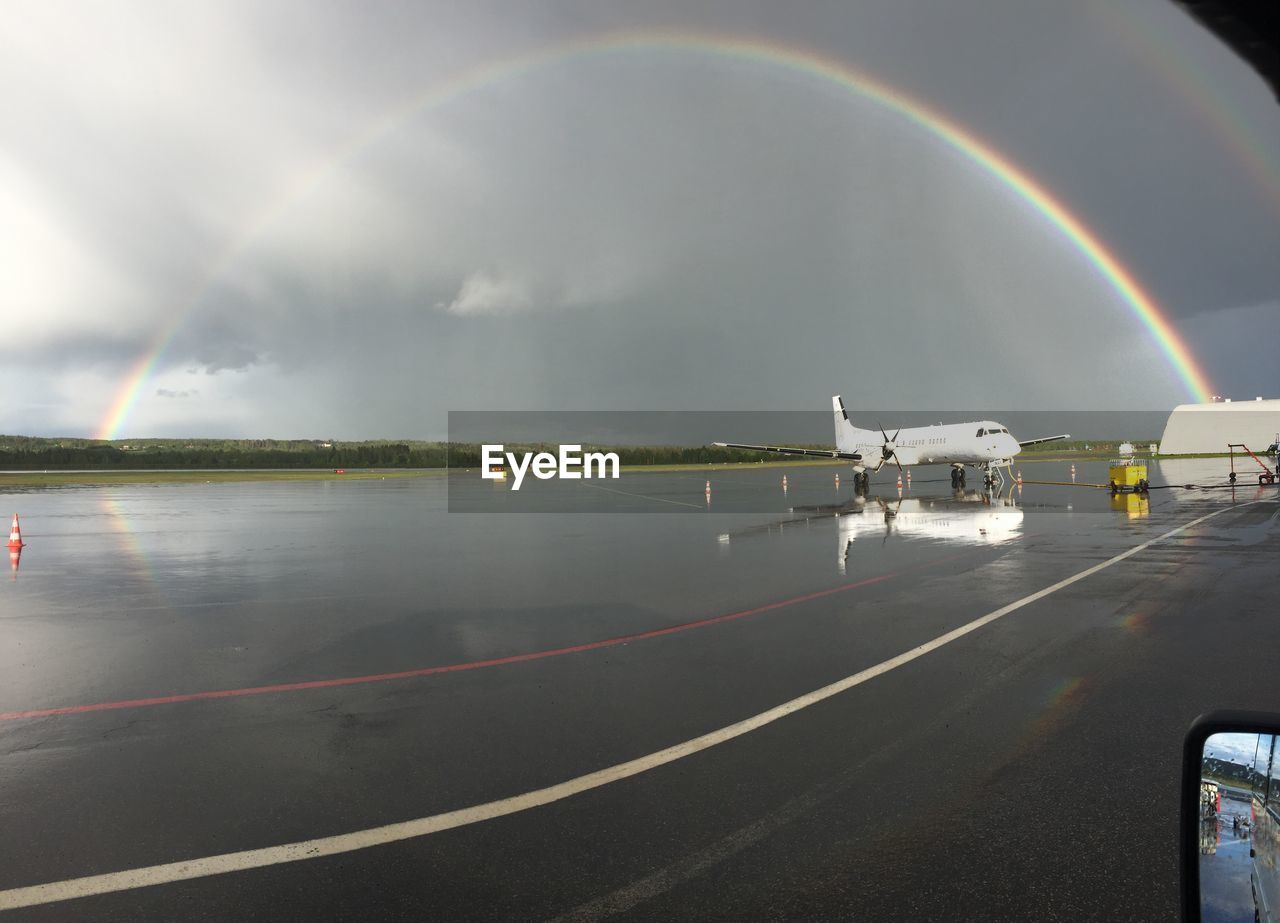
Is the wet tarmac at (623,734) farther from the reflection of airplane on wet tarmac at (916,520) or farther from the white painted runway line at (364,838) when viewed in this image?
the reflection of airplane on wet tarmac at (916,520)

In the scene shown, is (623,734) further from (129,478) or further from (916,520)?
(129,478)

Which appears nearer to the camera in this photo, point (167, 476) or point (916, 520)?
point (916, 520)

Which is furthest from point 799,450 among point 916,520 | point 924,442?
point 916,520

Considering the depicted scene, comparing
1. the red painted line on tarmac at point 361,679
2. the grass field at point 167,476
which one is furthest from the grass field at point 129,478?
the red painted line on tarmac at point 361,679

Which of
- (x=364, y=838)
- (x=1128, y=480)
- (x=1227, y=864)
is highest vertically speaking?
(x=1128, y=480)

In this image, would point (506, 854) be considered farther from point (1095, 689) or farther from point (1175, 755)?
point (1095, 689)

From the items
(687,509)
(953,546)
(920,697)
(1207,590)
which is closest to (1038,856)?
(920,697)
